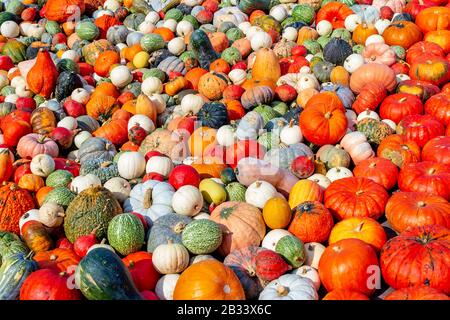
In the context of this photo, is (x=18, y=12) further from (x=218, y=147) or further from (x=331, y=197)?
(x=331, y=197)

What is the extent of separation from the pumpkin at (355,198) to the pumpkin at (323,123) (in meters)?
0.93

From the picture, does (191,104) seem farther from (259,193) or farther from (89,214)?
(89,214)

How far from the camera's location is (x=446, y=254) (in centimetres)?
433

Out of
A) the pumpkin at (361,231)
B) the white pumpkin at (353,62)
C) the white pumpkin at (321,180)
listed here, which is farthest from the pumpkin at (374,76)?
the pumpkin at (361,231)

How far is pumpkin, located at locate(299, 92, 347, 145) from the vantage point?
648 cm

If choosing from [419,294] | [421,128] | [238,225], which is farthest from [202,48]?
[419,294]

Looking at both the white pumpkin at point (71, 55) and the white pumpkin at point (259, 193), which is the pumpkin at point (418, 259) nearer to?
the white pumpkin at point (259, 193)

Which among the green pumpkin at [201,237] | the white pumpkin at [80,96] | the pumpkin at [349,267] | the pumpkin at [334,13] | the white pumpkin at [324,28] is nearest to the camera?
the pumpkin at [349,267]

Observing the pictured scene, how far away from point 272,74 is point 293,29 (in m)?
1.77

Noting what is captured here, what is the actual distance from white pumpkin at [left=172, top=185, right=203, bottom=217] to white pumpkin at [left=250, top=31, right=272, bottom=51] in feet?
13.8

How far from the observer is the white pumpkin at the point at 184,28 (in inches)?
376

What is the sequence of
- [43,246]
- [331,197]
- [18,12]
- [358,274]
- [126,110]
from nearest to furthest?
[358,274]
[43,246]
[331,197]
[126,110]
[18,12]

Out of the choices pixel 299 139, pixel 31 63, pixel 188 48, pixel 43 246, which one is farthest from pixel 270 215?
pixel 31 63

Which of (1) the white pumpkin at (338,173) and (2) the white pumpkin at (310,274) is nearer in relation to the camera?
(2) the white pumpkin at (310,274)
